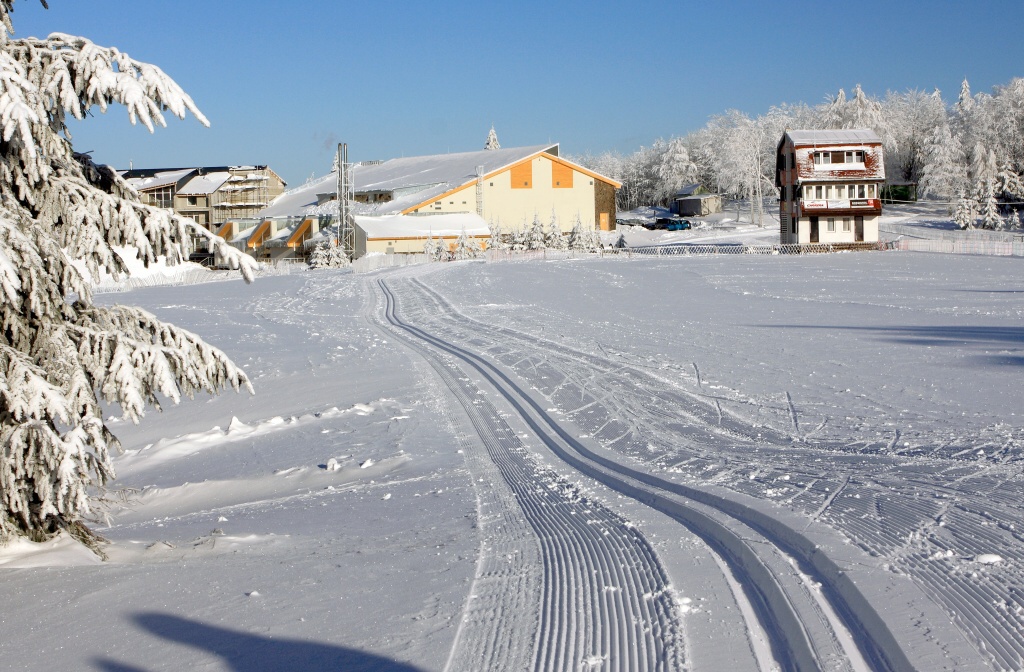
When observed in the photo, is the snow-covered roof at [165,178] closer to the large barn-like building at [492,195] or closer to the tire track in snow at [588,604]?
the large barn-like building at [492,195]

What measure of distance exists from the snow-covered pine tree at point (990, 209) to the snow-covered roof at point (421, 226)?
3783 cm

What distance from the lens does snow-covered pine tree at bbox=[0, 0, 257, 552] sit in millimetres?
6137

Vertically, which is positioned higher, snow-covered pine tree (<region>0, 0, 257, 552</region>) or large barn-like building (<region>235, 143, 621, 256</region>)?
large barn-like building (<region>235, 143, 621, 256</region>)

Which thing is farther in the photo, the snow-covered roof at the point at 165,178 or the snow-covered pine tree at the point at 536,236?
the snow-covered roof at the point at 165,178

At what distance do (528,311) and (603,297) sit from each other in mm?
5025

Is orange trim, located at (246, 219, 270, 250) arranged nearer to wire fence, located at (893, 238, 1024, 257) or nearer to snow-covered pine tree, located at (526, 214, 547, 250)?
snow-covered pine tree, located at (526, 214, 547, 250)

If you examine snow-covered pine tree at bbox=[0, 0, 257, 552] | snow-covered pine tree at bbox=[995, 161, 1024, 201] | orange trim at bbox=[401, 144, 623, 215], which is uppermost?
orange trim at bbox=[401, 144, 623, 215]

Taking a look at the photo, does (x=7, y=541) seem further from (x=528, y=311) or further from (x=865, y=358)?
(x=528, y=311)

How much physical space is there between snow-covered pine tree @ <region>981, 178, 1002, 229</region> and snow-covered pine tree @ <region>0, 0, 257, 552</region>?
7372 centimetres

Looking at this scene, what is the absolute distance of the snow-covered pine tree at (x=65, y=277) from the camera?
6137mm

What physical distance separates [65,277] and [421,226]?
64.7m

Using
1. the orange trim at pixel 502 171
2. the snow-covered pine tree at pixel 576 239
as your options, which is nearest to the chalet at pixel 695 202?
the orange trim at pixel 502 171

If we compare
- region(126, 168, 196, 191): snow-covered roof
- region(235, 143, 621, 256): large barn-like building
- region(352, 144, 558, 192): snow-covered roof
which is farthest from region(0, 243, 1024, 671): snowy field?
region(126, 168, 196, 191): snow-covered roof

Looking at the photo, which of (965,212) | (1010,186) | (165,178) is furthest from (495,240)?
(1010,186)
